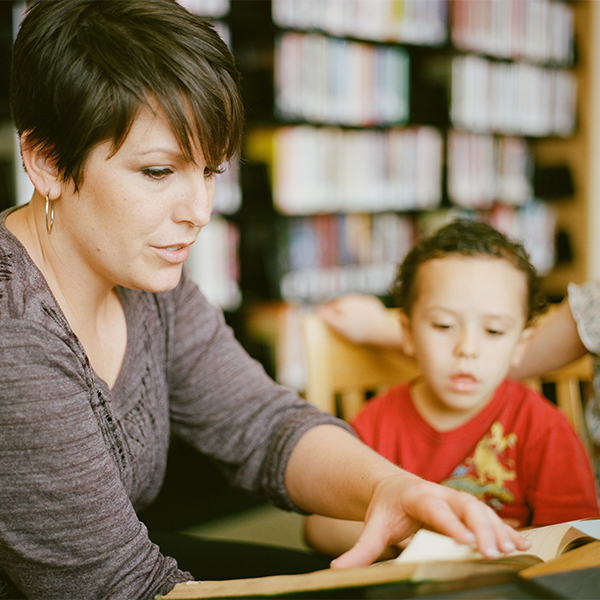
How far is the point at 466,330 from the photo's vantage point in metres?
1.10

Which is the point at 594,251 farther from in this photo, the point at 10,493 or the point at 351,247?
the point at 10,493

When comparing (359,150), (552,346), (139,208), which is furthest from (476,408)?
(359,150)

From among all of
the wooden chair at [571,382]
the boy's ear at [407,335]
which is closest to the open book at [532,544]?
the boy's ear at [407,335]

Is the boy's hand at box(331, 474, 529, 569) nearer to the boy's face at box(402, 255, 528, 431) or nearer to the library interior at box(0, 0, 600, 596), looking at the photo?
the boy's face at box(402, 255, 528, 431)

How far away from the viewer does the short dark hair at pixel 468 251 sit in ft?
3.84

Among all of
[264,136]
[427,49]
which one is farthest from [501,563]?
[427,49]

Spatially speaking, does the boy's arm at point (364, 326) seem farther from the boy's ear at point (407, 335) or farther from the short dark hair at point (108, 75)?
the short dark hair at point (108, 75)

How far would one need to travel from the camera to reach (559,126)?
349 centimetres

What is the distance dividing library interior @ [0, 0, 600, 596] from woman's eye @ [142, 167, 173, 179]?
1.45m

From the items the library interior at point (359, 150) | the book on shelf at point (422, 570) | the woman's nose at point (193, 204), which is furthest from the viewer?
the library interior at point (359, 150)

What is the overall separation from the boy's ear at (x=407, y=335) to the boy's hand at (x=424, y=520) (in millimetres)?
469

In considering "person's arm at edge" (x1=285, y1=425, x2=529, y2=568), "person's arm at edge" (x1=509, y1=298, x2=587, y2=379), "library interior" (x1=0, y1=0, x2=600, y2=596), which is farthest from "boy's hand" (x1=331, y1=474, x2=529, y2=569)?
"library interior" (x1=0, y1=0, x2=600, y2=596)

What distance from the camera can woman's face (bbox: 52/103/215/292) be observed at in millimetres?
738

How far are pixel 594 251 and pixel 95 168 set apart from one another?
332 cm
